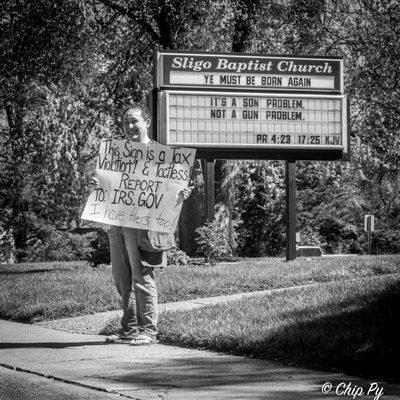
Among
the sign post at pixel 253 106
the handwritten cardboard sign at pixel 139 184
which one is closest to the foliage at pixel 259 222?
the sign post at pixel 253 106

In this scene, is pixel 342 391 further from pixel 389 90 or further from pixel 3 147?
pixel 3 147

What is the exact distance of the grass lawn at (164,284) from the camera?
1233 cm

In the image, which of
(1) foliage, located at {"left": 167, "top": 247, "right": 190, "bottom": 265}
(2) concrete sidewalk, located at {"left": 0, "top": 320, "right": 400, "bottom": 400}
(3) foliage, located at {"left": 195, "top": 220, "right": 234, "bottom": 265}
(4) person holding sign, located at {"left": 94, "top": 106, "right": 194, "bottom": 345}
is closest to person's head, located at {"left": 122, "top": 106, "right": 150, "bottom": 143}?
(4) person holding sign, located at {"left": 94, "top": 106, "right": 194, "bottom": 345}

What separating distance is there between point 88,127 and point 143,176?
53.5ft

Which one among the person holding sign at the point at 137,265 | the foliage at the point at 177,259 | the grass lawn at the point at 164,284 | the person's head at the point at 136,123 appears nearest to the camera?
the person holding sign at the point at 137,265

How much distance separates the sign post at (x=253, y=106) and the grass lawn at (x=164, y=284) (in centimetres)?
395

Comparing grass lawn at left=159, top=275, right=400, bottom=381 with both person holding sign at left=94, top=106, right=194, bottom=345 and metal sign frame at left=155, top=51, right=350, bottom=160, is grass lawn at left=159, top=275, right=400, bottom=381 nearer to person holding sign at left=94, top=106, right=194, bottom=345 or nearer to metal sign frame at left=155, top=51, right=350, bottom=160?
person holding sign at left=94, top=106, right=194, bottom=345

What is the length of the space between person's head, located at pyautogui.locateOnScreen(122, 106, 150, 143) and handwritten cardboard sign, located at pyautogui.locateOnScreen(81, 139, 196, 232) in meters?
0.08

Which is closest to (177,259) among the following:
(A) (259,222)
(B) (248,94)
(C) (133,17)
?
(B) (248,94)

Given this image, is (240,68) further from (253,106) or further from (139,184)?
(139,184)

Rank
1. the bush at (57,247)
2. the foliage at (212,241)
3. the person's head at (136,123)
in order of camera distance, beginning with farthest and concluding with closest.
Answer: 1. the bush at (57,247)
2. the foliage at (212,241)
3. the person's head at (136,123)

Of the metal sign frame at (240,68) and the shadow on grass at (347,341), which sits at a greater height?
the metal sign frame at (240,68)

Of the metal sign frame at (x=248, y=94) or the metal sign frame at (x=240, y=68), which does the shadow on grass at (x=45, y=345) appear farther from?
the metal sign frame at (x=240, y=68)

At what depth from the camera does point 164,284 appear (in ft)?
A: 44.5
